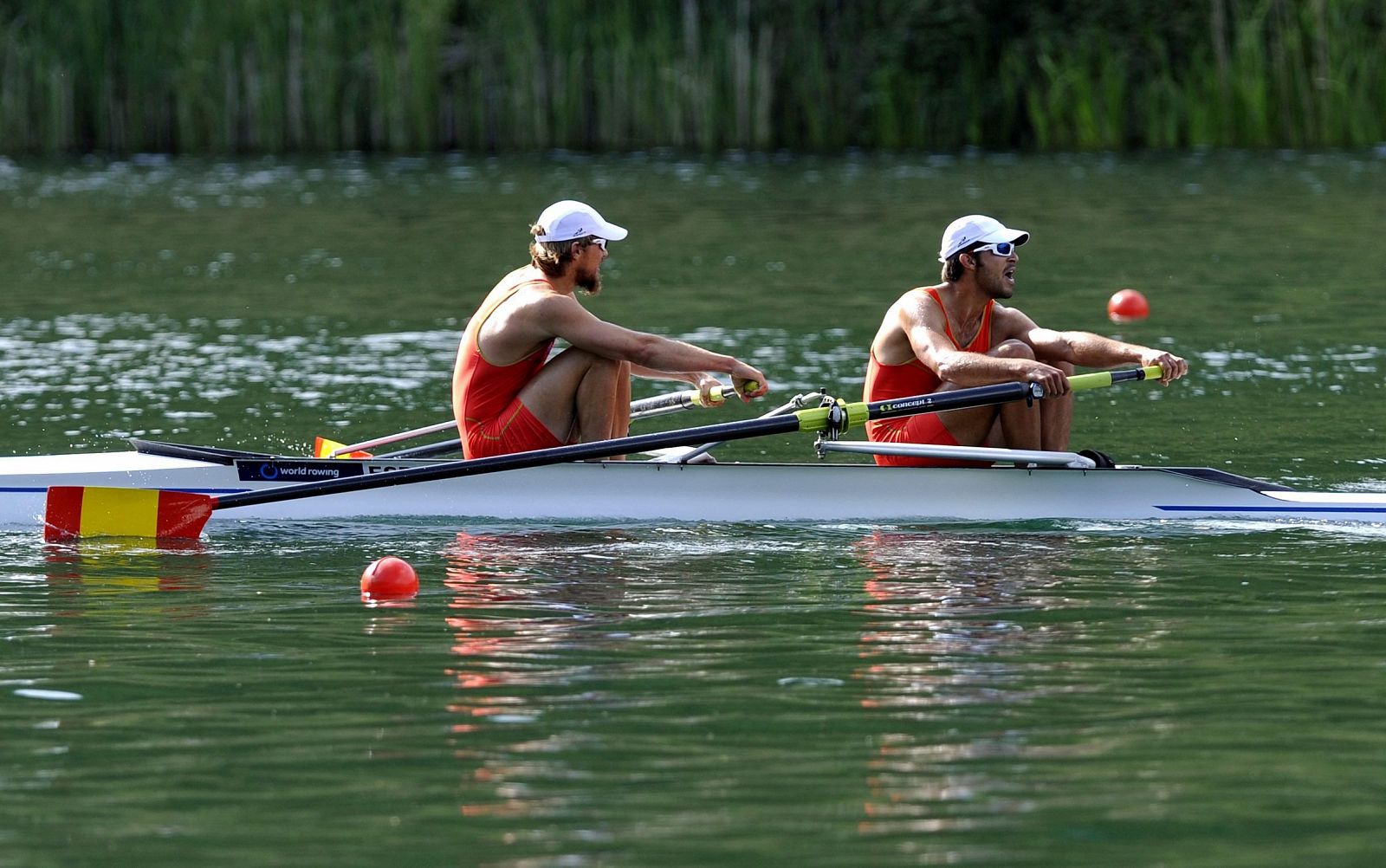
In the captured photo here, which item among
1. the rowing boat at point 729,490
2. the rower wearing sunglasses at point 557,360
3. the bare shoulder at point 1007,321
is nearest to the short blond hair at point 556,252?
the rower wearing sunglasses at point 557,360

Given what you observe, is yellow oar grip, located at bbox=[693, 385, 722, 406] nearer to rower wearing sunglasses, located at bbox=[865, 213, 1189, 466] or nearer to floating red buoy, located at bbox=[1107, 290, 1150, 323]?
rower wearing sunglasses, located at bbox=[865, 213, 1189, 466]

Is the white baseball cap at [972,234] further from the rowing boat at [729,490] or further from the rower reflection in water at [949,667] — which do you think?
the rower reflection in water at [949,667]

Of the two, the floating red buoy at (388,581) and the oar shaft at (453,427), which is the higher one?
the oar shaft at (453,427)

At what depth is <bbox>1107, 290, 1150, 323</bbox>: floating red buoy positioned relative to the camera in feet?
55.5

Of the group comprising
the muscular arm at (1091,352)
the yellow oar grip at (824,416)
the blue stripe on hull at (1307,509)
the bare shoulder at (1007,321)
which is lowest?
the blue stripe on hull at (1307,509)

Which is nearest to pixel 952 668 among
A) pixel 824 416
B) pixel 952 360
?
pixel 824 416

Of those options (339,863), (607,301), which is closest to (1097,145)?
(607,301)


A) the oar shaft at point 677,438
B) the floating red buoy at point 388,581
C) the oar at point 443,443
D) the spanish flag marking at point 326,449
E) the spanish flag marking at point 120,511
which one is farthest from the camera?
the spanish flag marking at point 326,449

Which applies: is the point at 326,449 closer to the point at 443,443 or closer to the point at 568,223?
the point at 443,443

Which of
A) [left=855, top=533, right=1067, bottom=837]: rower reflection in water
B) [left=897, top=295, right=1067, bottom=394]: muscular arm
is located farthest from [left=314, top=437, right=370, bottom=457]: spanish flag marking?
[left=897, top=295, right=1067, bottom=394]: muscular arm

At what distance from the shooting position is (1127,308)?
1694 cm

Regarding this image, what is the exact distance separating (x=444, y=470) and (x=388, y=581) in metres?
1.08

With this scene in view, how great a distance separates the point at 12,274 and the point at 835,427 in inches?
549

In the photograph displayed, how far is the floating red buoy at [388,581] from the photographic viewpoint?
8.20 m
